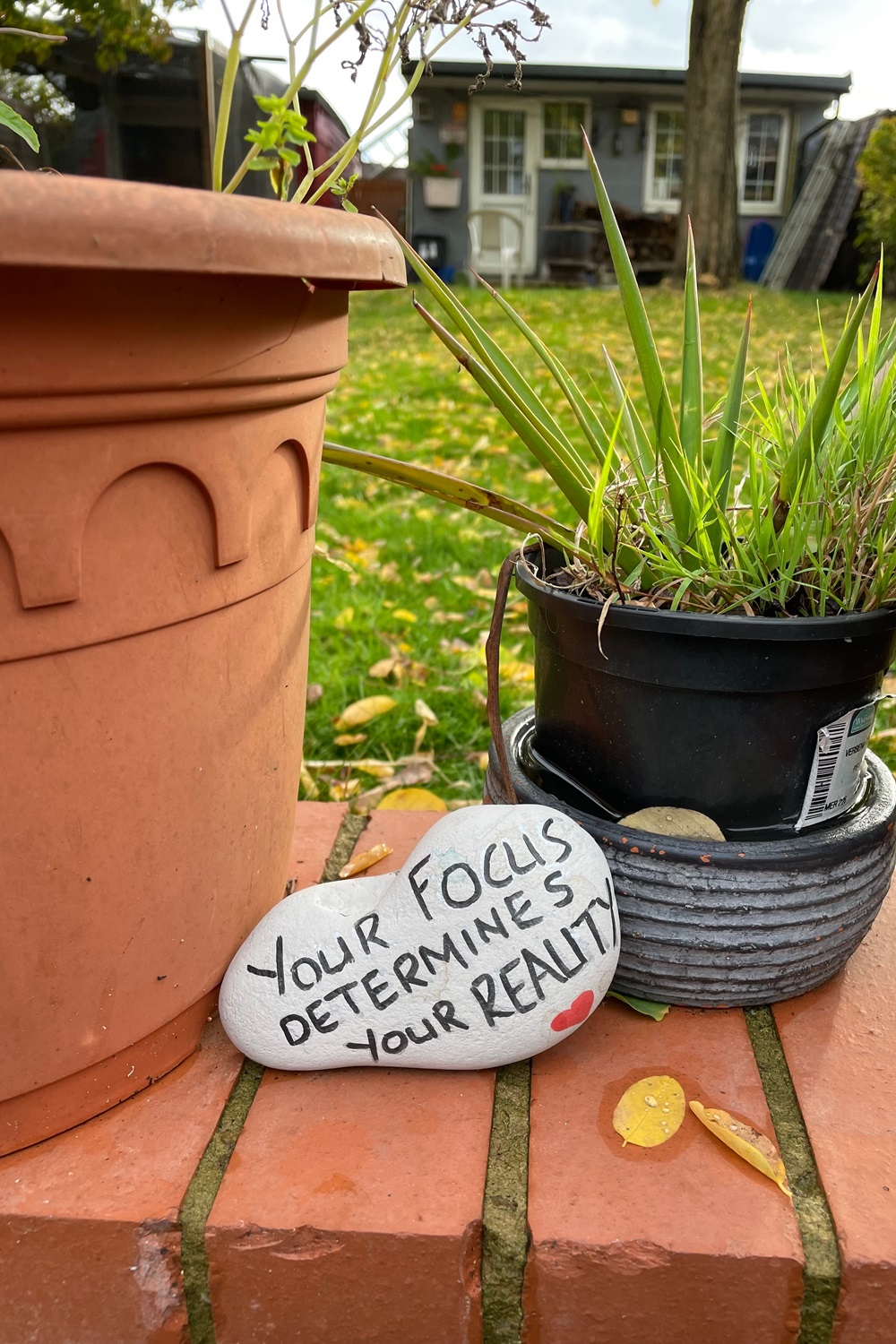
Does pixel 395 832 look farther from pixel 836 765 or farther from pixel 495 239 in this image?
pixel 495 239

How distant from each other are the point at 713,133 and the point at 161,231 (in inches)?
372

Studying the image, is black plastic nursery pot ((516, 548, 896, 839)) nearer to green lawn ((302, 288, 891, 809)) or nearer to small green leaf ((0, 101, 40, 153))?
green lawn ((302, 288, 891, 809))

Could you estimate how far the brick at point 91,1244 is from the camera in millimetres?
780

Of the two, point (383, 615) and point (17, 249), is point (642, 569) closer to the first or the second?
point (17, 249)

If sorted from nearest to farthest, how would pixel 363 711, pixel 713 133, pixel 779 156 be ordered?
1. pixel 363 711
2. pixel 713 133
3. pixel 779 156

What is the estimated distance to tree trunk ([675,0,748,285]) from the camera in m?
8.27

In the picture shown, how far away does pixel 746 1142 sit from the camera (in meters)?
0.85

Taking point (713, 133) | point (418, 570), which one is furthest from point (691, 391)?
point (713, 133)

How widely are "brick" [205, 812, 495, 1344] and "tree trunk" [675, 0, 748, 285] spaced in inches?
339

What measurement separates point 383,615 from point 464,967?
1427mm

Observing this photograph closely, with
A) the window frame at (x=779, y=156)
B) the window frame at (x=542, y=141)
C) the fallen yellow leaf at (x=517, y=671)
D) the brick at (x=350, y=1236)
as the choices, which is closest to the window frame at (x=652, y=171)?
the window frame at (x=542, y=141)

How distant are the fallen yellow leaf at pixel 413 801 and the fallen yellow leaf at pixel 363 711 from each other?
254mm

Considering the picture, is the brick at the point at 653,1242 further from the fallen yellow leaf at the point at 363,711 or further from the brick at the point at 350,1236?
the fallen yellow leaf at the point at 363,711

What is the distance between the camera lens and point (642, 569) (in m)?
0.97
